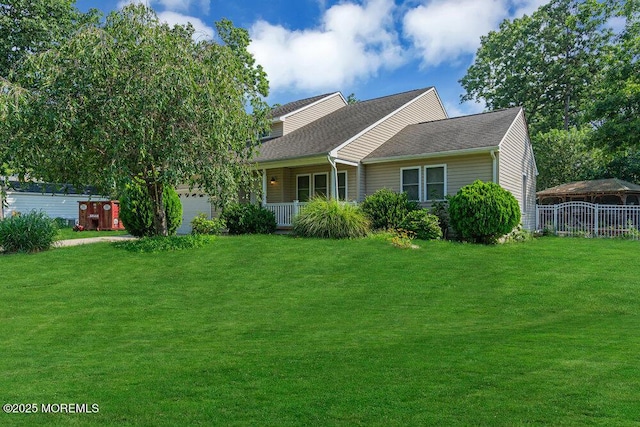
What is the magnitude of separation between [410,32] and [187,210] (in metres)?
13.1

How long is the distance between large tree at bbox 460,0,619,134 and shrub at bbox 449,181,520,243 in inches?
964

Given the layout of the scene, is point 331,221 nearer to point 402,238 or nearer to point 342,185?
point 402,238

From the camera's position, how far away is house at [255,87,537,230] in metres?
15.0

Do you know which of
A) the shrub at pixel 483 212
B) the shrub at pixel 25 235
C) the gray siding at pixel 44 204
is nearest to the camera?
the shrub at pixel 25 235

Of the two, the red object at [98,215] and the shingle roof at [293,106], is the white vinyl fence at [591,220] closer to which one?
the shingle roof at [293,106]

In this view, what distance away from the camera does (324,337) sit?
5395mm

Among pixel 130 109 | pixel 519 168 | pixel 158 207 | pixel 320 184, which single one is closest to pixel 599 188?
pixel 519 168

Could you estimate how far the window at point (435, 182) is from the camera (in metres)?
15.4

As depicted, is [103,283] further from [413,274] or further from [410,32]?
[410,32]

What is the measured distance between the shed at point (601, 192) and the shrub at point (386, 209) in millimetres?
13421

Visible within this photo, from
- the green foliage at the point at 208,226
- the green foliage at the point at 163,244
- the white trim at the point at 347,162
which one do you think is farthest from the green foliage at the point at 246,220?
the white trim at the point at 347,162

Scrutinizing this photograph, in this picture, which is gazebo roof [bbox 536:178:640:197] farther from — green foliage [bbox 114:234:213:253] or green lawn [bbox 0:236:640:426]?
green foliage [bbox 114:234:213:253]

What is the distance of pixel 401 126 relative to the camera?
19516 millimetres

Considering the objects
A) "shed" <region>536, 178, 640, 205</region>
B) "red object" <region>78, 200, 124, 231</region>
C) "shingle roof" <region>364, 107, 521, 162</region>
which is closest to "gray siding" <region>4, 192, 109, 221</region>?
"red object" <region>78, 200, 124, 231</region>
